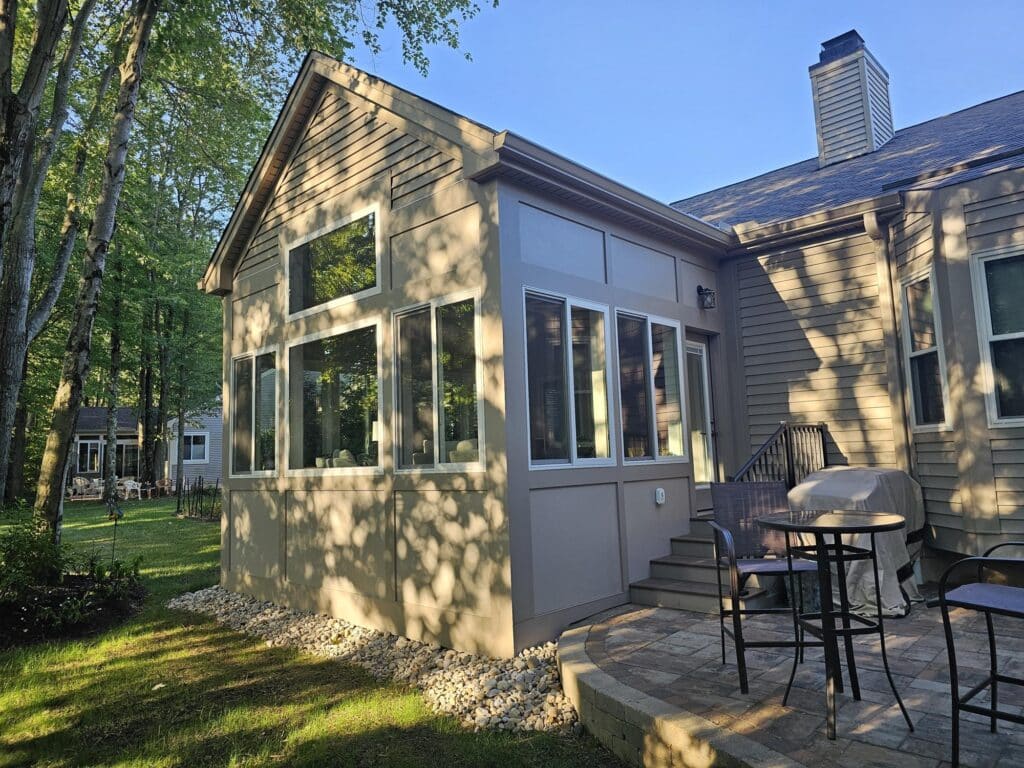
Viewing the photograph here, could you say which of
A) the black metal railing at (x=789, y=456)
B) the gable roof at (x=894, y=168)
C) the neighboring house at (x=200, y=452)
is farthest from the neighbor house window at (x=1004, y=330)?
the neighboring house at (x=200, y=452)

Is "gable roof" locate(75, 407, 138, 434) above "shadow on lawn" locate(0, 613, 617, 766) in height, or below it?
above

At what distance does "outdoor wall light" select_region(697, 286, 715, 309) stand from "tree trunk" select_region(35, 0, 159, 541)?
6.91m

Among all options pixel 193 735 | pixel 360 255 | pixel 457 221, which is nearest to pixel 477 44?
pixel 360 255

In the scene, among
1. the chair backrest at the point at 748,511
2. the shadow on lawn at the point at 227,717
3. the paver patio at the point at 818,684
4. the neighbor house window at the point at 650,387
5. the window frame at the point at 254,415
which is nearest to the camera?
the paver patio at the point at 818,684

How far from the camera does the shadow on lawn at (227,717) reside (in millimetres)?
3621

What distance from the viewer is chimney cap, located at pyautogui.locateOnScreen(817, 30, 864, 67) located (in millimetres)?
9508

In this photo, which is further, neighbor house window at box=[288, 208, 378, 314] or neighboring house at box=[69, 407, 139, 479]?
neighboring house at box=[69, 407, 139, 479]

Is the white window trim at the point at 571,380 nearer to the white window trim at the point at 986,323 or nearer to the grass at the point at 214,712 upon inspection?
the grass at the point at 214,712

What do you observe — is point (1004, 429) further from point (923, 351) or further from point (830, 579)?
point (830, 579)

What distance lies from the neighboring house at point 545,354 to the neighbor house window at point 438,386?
3 centimetres

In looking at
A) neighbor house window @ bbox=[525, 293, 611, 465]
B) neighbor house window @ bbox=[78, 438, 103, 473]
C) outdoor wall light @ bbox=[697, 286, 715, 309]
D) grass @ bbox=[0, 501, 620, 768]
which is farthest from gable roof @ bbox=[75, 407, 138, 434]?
neighbor house window @ bbox=[525, 293, 611, 465]

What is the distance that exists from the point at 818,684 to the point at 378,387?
4.28 m

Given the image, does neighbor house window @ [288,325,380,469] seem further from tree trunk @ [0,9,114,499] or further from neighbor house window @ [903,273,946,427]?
neighbor house window @ [903,273,946,427]

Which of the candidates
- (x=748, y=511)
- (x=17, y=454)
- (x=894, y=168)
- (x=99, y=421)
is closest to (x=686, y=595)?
(x=748, y=511)
